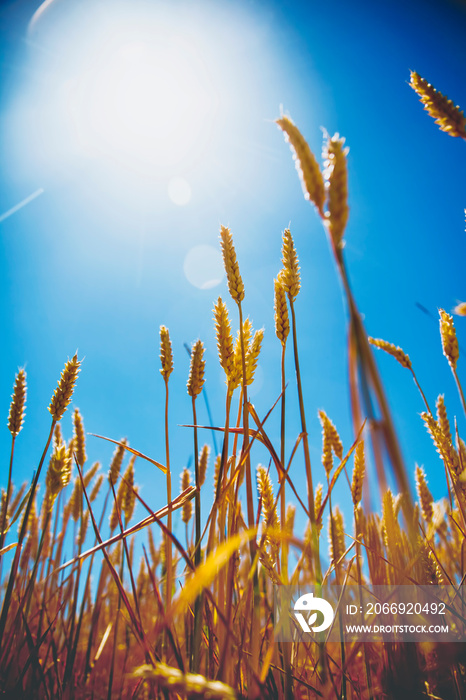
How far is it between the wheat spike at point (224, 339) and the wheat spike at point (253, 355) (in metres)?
0.06

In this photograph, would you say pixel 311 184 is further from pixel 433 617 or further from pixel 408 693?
pixel 433 617

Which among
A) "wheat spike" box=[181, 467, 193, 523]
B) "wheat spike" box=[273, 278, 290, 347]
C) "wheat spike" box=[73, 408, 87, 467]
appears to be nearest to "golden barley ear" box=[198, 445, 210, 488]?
"wheat spike" box=[181, 467, 193, 523]

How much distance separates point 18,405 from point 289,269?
4.89 ft

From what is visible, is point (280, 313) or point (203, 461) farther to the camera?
point (203, 461)

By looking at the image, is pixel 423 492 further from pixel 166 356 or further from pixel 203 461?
pixel 166 356

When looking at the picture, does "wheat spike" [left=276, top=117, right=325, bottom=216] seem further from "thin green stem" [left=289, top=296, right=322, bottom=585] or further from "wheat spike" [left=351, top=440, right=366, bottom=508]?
"wheat spike" [left=351, top=440, right=366, bottom=508]

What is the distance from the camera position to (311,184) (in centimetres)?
61

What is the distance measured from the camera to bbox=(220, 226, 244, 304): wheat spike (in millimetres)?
1188

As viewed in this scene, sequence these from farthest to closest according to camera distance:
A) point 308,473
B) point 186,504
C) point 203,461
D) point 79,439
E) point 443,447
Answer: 1. point 186,504
2. point 203,461
3. point 79,439
4. point 443,447
5. point 308,473

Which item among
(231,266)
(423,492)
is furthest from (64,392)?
(423,492)

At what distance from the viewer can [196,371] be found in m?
1.29

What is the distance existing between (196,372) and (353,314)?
Result: 0.88m

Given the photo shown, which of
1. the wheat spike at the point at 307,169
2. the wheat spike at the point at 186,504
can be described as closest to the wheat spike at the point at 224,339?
the wheat spike at the point at 307,169

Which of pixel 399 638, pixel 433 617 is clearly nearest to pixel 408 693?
pixel 399 638
